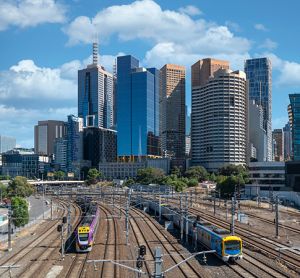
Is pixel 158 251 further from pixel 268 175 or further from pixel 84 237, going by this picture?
pixel 268 175

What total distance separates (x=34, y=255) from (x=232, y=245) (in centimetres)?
2283

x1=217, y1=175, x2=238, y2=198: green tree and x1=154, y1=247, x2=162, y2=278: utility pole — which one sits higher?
x1=154, y1=247, x2=162, y2=278: utility pole

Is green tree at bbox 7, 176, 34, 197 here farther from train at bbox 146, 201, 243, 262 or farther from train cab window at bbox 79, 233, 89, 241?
train cab window at bbox 79, 233, 89, 241

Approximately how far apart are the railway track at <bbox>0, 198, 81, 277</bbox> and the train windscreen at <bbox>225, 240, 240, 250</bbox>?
1842 centimetres

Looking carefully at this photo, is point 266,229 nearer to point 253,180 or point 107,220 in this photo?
point 107,220

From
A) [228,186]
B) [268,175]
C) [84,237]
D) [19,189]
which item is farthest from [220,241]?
[268,175]

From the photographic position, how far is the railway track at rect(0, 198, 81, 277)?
150 feet

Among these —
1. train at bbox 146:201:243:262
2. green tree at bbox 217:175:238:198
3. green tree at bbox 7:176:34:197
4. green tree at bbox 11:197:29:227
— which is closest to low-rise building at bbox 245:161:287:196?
green tree at bbox 217:175:238:198

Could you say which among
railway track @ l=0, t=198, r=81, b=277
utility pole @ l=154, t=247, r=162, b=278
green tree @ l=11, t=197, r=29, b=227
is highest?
utility pole @ l=154, t=247, r=162, b=278

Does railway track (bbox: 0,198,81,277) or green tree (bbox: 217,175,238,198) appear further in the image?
green tree (bbox: 217,175,238,198)

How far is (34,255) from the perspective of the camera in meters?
54.4

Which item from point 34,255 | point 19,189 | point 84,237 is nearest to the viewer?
point 84,237

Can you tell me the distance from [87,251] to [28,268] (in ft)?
30.4

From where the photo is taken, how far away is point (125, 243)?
62.8m
